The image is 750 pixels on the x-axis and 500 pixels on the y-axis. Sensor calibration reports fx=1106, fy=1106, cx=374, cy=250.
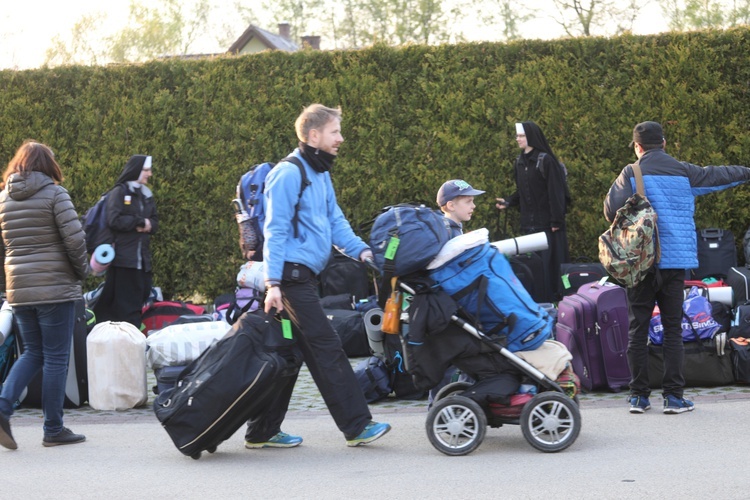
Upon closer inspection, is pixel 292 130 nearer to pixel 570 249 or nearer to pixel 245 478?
pixel 570 249

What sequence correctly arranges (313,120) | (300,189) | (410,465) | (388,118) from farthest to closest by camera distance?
(388,118), (313,120), (300,189), (410,465)

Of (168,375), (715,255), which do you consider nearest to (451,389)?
(168,375)

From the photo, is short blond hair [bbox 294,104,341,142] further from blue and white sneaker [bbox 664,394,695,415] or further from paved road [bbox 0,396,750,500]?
blue and white sneaker [bbox 664,394,695,415]

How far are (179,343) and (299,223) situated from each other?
7.82ft

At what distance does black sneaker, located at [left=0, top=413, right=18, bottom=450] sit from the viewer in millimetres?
6902

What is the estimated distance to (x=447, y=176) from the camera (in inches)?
505

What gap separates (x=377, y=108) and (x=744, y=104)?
13.6 ft

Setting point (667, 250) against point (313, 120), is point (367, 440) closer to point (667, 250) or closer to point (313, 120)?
point (313, 120)

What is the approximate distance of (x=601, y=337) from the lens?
852 centimetres

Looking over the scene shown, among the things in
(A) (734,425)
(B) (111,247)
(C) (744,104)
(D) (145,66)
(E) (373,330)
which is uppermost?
(D) (145,66)

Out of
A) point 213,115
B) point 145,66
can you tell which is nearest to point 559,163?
point 213,115

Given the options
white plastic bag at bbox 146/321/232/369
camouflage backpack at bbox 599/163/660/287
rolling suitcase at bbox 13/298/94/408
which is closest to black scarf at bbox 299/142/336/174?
camouflage backpack at bbox 599/163/660/287

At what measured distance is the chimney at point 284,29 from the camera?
50.2 meters

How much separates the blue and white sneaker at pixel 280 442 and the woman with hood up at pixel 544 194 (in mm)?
5796
